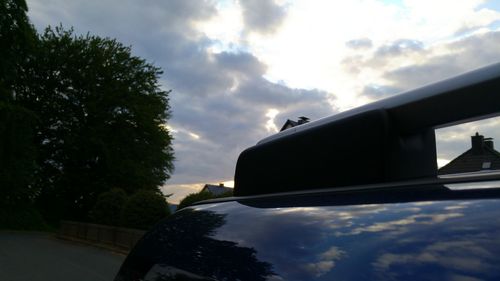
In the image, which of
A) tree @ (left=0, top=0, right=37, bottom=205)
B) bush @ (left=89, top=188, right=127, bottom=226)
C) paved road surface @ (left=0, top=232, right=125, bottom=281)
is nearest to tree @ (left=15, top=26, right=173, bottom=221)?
tree @ (left=0, top=0, right=37, bottom=205)

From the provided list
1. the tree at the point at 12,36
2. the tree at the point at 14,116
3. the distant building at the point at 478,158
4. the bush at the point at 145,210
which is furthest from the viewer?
the tree at the point at 14,116

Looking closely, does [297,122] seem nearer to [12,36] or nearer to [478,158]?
[478,158]

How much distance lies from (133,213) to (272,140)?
19032mm

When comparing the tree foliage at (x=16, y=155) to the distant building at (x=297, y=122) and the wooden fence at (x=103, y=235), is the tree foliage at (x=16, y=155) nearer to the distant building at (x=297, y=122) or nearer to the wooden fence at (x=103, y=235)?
the wooden fence at (x=103, y=235)

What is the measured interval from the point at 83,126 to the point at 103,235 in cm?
2017

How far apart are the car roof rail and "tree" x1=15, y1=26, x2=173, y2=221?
3863 centimetres

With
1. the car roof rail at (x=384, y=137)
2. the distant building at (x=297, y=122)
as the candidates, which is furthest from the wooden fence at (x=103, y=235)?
the car roof rail at (x=384, y=137)

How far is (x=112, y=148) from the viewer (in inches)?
1593

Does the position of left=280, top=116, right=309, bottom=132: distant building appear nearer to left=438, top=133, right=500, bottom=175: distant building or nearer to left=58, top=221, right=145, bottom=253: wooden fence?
left=438, top=133, right=500, bottom=175: distant building

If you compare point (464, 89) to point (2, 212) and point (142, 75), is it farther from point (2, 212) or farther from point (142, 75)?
point (142, 75)

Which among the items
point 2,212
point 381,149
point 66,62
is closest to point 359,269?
point 381,149

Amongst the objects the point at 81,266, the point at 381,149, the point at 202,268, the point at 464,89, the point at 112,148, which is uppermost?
the point at 112,148

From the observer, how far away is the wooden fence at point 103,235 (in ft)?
62.6

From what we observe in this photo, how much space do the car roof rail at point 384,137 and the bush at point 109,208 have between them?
23660mm
